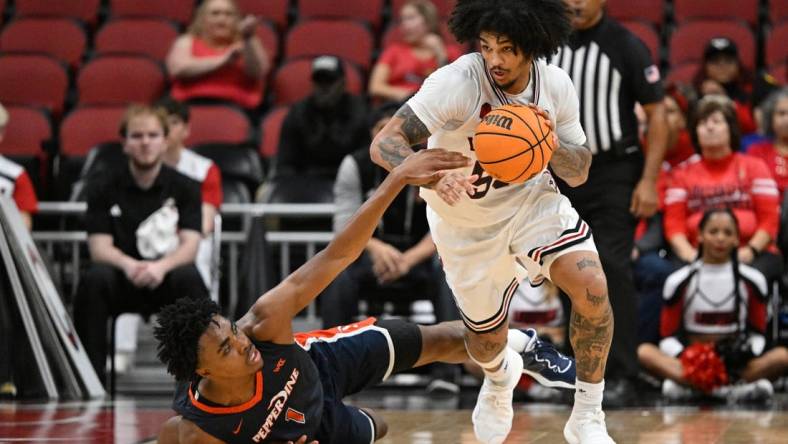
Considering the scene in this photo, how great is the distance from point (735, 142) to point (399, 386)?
8.18ft

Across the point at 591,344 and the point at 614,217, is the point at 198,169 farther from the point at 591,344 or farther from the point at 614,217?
the point at 591,344

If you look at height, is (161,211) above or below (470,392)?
above

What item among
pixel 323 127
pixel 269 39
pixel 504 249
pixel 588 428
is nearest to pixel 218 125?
pixel 323 127

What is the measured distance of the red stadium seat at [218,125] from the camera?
370 inches

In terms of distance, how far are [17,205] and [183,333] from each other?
3.95 m

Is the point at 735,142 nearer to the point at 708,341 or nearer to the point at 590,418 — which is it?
the point at 708,341

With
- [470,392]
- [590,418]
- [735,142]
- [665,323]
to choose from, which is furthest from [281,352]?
[735,142]

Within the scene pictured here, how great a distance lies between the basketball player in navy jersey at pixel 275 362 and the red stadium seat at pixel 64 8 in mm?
6679

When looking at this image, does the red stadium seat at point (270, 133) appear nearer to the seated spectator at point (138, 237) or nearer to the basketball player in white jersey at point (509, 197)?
the seated spectator at point (138, 237)

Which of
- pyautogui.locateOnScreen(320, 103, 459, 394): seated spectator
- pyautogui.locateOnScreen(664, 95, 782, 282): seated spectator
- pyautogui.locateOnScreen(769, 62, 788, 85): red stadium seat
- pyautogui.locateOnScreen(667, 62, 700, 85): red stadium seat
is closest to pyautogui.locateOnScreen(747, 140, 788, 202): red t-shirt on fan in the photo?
pyautogui.locateOnScreen(664, 95, 782, 282): seated spectator

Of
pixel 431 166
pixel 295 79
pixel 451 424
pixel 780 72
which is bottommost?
pixel 451 424

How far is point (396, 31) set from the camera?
10.2 metres

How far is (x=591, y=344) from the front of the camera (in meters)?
4.95

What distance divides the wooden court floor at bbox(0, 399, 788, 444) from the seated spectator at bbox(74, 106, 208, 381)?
0.69 m
